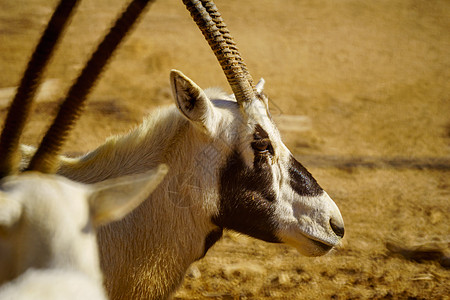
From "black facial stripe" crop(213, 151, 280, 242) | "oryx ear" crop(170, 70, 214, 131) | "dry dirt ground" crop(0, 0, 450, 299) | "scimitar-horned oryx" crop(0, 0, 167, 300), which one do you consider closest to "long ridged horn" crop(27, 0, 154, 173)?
"scimitar-horned oryx" crop(0, 0, 167, 300)

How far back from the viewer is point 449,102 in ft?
25.1

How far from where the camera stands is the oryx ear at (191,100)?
7.23ft

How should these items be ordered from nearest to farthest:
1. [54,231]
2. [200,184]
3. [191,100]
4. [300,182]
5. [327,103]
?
[54,231], [191,100], [200,184], [300,182], [327,103]

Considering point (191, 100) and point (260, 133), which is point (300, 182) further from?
point (191, 100)

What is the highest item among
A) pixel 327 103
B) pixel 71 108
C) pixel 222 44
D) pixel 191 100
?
pixel 71 108

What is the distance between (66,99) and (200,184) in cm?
91

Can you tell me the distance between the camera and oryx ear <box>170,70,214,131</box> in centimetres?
220

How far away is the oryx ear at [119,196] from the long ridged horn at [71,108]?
14.1 inches

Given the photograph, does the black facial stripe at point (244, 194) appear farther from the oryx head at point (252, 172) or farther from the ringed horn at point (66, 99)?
the ringed horn at point (66, 99)

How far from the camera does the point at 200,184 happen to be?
238 centimetres

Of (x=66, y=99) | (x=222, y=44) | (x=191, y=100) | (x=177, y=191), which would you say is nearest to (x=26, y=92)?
(x=66, y=99)

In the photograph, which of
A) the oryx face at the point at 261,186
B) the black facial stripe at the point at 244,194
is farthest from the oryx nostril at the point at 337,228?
the black facial stripe at the point at 244,194

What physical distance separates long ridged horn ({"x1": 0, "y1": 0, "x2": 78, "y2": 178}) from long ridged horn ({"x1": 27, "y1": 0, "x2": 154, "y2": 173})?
0.29 feet

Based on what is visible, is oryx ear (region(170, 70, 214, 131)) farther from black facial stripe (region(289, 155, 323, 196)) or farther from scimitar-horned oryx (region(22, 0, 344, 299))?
black facial stripe (region(289, 155, 323, 196))
